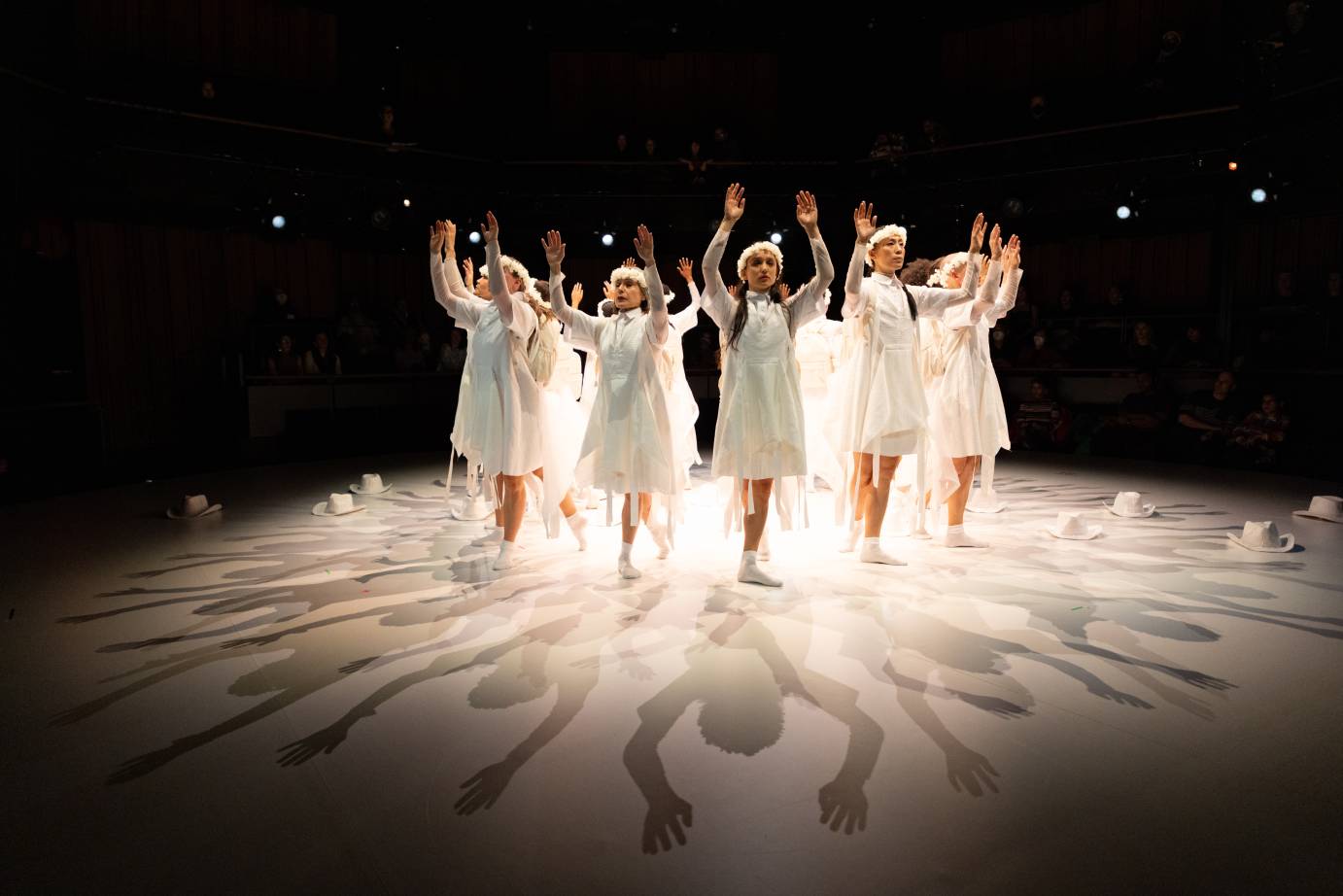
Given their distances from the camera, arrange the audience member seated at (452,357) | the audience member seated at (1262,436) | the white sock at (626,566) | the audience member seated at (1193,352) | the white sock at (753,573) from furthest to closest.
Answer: the audience member seated at (452,357) → the audience member seated at (1193,352) → the audience member seated at (1262,436) → the white sock at (626,566) → the white sock at (753,573)

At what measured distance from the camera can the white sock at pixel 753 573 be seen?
4.27 meters

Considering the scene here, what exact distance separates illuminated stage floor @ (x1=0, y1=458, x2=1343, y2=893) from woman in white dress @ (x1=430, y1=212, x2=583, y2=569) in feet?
1.74

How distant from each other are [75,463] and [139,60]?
15.9ft

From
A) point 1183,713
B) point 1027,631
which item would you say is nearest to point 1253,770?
point 1183,713

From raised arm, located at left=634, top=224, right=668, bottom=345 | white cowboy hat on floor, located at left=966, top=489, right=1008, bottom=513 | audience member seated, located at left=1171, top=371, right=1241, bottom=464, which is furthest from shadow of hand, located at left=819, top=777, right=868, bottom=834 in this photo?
A: audience member seated, located at left=1171, top=371, right=1241, bottom=464

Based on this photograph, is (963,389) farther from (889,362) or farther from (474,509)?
(474,509)

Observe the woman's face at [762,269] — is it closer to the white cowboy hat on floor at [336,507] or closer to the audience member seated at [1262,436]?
the white cowboy hat on floor at [336,507]

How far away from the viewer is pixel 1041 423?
9.38 m

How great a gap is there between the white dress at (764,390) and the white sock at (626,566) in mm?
645

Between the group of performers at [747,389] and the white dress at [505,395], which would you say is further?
the white dress at [505,395]

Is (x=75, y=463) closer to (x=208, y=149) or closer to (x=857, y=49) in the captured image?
(x=208, y=149)

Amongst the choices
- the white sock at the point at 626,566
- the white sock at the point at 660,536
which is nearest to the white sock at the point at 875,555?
the white sock at the point at 660,536

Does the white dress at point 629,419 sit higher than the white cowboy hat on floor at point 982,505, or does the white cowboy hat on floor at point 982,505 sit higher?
the white dress at point 629,419

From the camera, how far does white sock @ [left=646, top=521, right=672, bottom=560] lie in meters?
4.78
